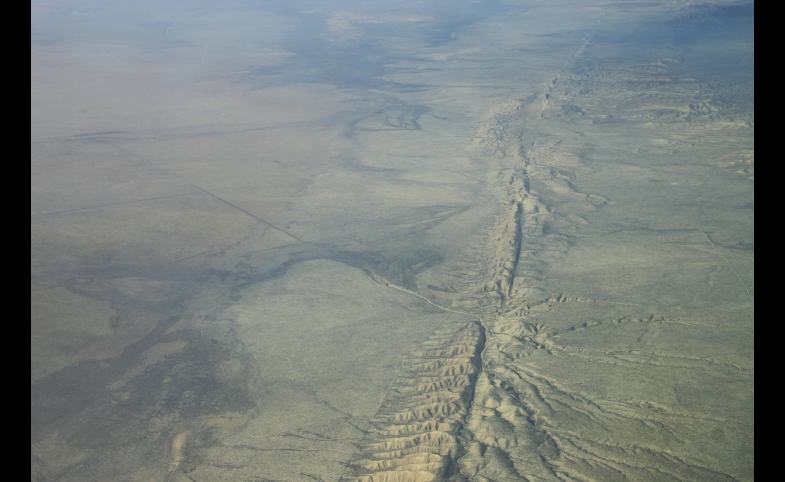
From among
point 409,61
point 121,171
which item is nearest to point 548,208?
point 121,171

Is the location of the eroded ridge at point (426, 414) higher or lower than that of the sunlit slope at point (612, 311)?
lower

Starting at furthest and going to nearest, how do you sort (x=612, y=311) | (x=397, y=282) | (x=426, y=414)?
(x=397, y=282)
(x=612, y=311)
(x=426, y=414)

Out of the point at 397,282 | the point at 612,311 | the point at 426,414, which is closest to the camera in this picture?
the point at 426,414

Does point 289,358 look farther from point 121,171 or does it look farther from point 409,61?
point 409,61

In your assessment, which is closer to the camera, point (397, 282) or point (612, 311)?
point (612, 311)

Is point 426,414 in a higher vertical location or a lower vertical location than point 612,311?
lower

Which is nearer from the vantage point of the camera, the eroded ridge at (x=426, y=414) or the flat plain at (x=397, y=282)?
the eroded ridge at (x=426, y=414)
